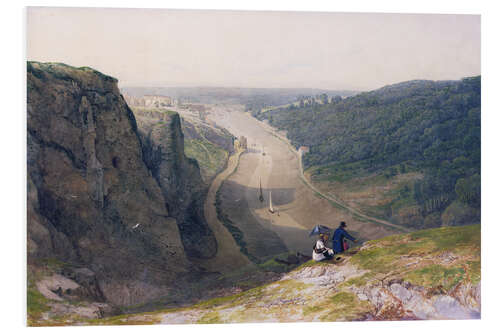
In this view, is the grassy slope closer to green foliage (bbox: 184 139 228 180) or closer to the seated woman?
the seated woman

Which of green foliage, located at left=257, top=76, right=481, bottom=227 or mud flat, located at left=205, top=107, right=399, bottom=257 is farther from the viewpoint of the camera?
green foliage, located at left=257, top=76, right=481, bottom=227

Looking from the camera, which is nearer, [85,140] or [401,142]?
[85,140]

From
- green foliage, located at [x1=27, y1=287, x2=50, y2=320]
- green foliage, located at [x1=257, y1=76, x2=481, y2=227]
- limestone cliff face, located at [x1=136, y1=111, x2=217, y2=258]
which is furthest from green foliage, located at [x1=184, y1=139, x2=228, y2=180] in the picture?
green foliage, located at [x1=27, y1=287, x2=50, y2=320]

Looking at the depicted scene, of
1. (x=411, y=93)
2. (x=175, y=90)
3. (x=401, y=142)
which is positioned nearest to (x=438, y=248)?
(x=401, y=142)

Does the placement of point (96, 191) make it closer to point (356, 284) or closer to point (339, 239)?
point (339, 239)

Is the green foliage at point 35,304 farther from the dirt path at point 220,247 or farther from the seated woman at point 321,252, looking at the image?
the seated woman at point 321,252

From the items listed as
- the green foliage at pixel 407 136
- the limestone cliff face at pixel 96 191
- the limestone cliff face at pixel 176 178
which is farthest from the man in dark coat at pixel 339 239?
the limestone cliff face at pixel 96 191

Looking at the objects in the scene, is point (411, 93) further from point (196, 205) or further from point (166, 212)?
point (166, 212)
